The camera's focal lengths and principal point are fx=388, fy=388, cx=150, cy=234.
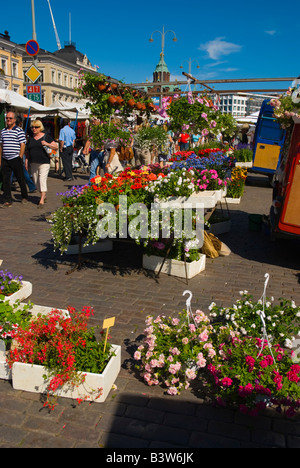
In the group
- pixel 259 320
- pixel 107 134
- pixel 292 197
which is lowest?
pixel 259 320

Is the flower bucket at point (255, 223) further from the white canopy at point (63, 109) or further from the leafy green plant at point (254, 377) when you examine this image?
the white canopy at point (63, 109)

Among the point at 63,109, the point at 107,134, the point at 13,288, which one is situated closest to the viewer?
the point at 13,288

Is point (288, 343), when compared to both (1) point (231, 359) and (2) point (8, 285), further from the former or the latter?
(2) point (8, 285)

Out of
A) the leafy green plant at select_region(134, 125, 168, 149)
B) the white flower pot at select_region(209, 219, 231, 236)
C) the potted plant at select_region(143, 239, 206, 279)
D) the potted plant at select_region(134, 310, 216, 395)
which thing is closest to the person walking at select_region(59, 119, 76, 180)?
the leafy green plant at select_region(134, 125, 168, 149)

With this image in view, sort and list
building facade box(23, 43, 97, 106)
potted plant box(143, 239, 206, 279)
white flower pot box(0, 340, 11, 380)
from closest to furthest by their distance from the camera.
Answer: white flower pot box(0, 340, 11, 380)
potted plant box(143, 239, 206, 279)
building facade box(23, 43, 97, 106)

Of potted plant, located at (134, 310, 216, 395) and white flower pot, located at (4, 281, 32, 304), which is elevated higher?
potted plant, located at (134, 310, 216, 395)

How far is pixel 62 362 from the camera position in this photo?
9.47ft

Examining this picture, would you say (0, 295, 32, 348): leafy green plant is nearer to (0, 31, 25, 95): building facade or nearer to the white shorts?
the white shorts

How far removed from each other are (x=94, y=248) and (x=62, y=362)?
12.2 ft

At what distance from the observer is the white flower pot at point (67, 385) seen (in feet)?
9.55

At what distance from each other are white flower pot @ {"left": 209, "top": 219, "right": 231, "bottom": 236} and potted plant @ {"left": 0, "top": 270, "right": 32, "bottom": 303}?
14.7ft

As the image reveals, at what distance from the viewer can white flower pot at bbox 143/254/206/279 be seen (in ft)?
18.1

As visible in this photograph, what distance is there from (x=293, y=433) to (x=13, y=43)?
66.0 meters


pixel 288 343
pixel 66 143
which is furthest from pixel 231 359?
pixel 66 143
